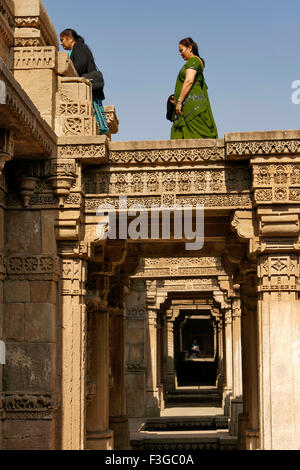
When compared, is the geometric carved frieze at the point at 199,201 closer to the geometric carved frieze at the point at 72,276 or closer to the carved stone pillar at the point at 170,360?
the geometric carved frieze at the point at 72,276

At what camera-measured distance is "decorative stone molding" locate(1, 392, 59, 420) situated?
8117mm

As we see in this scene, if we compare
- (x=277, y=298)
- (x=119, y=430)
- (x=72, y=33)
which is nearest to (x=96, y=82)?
(x=72, y=33)

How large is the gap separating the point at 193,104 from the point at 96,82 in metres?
1.45

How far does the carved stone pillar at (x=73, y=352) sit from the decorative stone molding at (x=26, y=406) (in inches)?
13.8

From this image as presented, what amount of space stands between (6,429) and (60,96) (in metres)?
3.62

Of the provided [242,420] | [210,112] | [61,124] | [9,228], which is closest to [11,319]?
[9,228]

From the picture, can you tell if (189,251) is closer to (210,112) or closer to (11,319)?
(210,112)

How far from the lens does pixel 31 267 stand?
841 centimetres

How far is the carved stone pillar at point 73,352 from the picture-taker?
8.43 meters

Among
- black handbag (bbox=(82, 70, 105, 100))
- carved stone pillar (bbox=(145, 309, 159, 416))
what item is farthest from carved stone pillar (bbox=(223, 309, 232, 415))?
black handbag (bbox=(82, 70, 105, 100))

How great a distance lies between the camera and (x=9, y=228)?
852 cm

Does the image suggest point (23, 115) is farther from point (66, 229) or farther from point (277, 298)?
point (277, 298)

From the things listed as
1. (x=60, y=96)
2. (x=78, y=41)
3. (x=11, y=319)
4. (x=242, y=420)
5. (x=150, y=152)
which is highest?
(x=78, y=41)

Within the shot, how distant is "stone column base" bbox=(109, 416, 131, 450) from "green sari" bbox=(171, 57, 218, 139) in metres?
5.99
